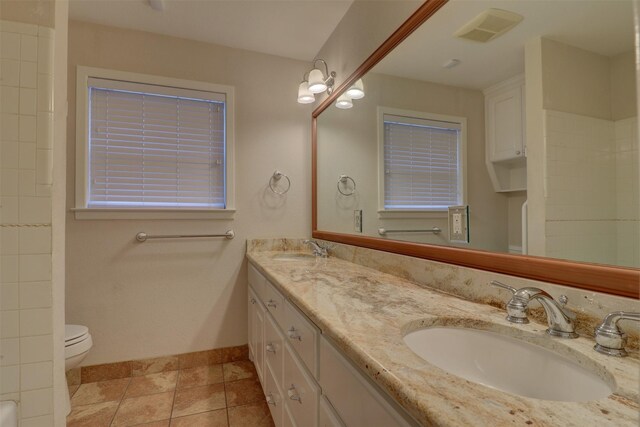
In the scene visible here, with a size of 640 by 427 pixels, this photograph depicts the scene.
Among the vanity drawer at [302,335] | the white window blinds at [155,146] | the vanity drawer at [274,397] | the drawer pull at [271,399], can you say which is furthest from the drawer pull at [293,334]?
the white window blinds at [155,146]

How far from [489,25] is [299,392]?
1.36 metres

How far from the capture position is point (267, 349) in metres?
1.56

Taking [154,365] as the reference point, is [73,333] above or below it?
above

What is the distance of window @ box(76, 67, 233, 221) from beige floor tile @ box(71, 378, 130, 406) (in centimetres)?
113

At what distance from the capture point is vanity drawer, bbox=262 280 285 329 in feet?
4.25

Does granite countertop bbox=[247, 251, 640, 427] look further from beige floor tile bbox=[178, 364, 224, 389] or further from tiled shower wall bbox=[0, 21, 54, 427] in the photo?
beige floor tile bbox=[178, 364, 224, 389]

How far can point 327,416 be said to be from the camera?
0.80 metres

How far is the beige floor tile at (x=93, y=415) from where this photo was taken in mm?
1614

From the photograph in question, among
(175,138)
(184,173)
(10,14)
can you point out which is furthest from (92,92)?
(10,14)

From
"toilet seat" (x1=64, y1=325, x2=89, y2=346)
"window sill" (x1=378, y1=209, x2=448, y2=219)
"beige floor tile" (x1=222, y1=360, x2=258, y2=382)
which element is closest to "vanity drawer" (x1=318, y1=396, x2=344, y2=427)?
"window sill" (x1=378, y1=209, x2=448, y2=219)

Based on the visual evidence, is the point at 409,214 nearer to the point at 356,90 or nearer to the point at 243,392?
the point at 356,90

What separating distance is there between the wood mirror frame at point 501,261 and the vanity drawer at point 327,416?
25.3 inches

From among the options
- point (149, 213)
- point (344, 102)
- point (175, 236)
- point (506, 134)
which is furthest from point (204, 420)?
point (344, 102)

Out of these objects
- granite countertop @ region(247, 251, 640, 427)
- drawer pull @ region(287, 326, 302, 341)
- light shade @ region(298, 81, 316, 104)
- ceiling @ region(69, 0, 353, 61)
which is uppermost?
ceiling @ region(69, 0, 353, 61)
